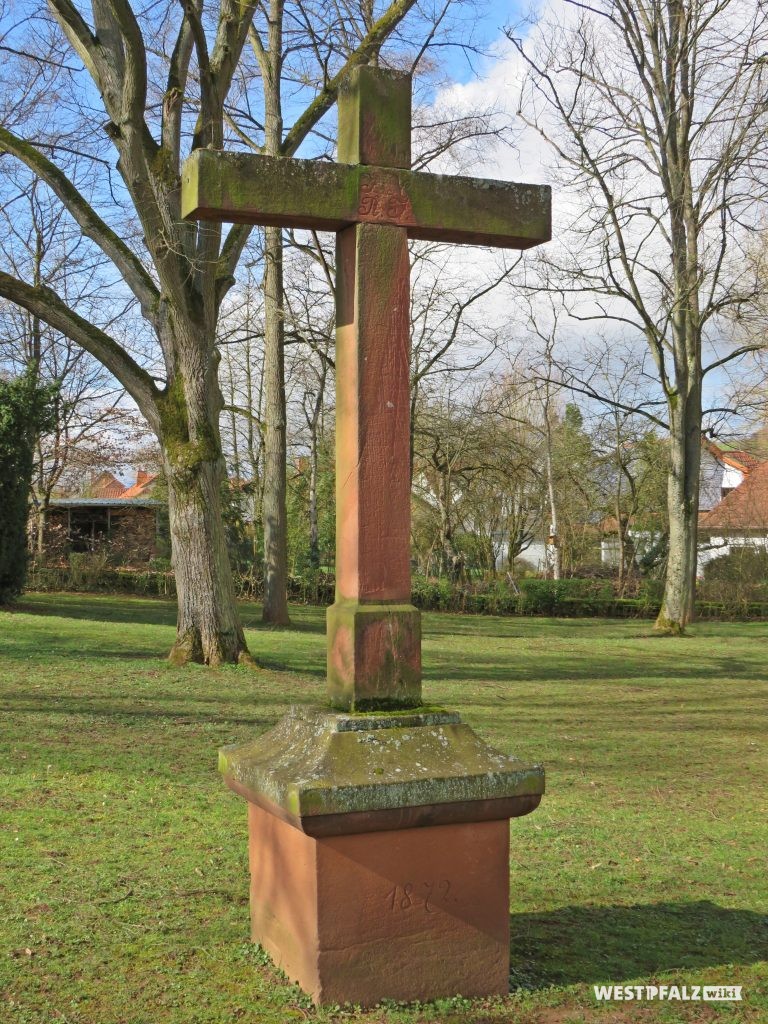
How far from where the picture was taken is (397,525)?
4098 millimetres

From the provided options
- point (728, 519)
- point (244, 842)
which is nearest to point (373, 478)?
point (244, 842)

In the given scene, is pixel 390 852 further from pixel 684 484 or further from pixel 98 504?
pixel 98 504

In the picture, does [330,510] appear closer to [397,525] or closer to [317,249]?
[317,249]

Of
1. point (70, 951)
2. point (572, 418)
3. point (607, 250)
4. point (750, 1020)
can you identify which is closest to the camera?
point (750, 1020)

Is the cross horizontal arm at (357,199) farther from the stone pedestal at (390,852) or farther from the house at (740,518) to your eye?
the house at (740,518)

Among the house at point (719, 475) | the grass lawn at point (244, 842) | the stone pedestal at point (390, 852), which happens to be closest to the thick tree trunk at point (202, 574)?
the grass lawn at point (244, 842)

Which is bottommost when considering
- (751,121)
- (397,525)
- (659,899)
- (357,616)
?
(659,899)

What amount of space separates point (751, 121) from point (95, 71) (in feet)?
43.3

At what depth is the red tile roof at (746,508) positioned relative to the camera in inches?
1813

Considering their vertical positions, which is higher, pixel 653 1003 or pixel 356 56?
pixel 356 56

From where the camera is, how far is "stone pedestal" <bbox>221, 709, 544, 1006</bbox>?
372 centimetres

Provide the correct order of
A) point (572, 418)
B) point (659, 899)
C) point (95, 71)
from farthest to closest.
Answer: point (572, 418) → point (95, 71) → point (659, 899)

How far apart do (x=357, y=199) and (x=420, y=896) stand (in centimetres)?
264

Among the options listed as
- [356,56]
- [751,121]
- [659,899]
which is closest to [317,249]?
[356,56]
